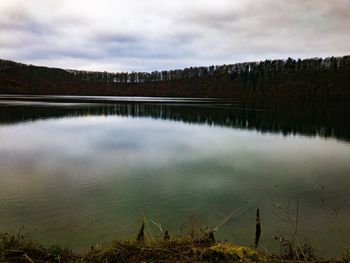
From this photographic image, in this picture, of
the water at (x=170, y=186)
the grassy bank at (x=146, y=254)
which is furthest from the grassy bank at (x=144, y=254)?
the water at (x=170, y=186)

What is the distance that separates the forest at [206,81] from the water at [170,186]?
287ft

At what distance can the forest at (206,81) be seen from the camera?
109500 millimetres

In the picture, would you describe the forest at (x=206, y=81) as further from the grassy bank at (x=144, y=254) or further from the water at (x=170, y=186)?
the grassy bank at (x=144, y=254)

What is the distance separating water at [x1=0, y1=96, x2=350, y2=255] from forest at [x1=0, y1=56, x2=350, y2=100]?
87.6 m

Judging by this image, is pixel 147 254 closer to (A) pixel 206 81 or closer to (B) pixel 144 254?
(B) pixel 144 254

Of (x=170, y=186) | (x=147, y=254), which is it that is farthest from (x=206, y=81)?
(x=147, y=254)

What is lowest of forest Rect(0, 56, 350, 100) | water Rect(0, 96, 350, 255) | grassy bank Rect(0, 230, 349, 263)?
water Rect(0, 96, 350, 255)

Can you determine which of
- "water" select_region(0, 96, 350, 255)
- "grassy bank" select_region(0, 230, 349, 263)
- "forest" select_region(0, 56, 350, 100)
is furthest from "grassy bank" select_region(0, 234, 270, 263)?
"forest" select_region(0, 56, 350, 100)

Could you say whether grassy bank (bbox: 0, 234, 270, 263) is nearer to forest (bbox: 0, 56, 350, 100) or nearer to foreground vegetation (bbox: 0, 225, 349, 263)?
foreground vegetation (bbox: 0, 225, 349, 263)

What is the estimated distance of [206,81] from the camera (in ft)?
493

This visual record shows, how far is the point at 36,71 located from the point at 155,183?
7095 inches

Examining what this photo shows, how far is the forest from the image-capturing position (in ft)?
359

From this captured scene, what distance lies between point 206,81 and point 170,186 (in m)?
141

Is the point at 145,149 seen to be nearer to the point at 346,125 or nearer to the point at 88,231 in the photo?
the point at 88,231
